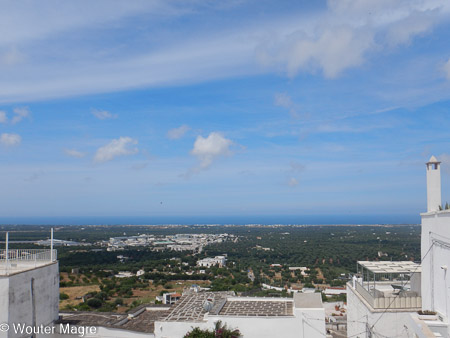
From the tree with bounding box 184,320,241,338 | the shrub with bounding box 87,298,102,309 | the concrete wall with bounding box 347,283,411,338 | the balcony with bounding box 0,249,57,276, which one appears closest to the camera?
the concrete wall with bounding box 347,283,411,338

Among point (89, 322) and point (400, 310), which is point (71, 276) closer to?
point (89, 322)

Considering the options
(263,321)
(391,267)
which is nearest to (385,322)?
(391,267)

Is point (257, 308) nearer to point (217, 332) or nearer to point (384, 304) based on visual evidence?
point (217, 332)

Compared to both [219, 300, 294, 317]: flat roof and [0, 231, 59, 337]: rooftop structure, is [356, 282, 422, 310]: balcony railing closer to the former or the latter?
[219, 300, 294, 317]: flat roof

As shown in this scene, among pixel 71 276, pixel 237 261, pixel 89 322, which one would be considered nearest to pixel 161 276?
pixel 71 276

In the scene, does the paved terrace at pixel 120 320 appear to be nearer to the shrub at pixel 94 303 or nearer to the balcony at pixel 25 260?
the balcony at pixel 25 260

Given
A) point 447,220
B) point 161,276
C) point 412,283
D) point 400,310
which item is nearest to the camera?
point 447,220

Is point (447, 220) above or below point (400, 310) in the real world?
above

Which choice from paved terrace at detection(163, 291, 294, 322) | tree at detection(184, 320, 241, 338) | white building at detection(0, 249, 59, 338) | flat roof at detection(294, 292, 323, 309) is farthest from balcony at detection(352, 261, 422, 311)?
white building at detection(0, 249, 59, 338)
